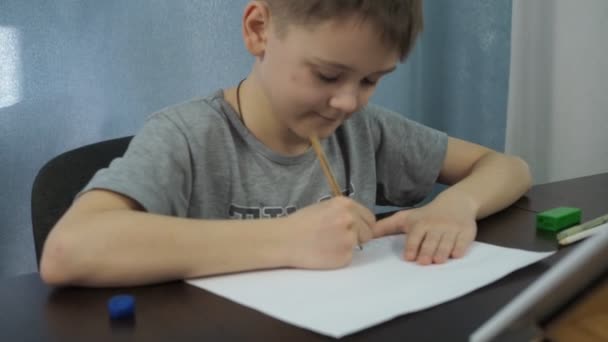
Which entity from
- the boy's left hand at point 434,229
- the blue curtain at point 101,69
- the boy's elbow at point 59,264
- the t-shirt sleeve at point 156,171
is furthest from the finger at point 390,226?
the blue curtain at point 101,69

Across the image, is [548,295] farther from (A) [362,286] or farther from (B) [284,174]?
(B) [284,174]

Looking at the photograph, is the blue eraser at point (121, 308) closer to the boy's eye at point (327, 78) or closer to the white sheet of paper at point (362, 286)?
the white sheet of paper at point (362, 286)

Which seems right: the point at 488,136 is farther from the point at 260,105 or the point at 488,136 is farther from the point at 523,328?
the point at 523,328

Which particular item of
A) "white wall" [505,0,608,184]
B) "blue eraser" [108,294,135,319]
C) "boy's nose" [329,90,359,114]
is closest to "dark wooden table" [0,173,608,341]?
"blue eraser" [108,294,135,319]

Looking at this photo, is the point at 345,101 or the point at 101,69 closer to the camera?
the point at 345,101

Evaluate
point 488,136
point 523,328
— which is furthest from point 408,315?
point 488,136

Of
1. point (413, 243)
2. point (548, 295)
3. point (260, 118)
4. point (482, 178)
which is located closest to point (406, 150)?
point (482, 178)

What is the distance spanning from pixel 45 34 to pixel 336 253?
0.91 metres

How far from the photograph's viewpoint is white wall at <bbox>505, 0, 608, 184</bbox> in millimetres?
1382

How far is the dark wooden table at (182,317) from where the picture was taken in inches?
19.1

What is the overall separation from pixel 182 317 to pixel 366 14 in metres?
0.40

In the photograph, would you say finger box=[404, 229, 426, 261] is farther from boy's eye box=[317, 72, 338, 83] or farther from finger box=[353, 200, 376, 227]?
boy's eye box=[317, 72, 338, 83]

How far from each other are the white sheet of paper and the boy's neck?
0.88ft

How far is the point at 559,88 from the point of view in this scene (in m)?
1.45
